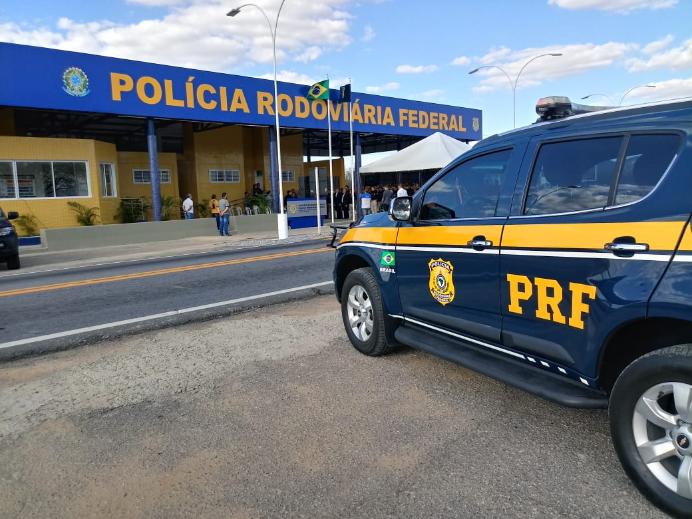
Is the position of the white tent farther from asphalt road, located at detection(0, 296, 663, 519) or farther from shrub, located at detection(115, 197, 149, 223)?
asphalt road, located at detection(0, 296, 663, 519)

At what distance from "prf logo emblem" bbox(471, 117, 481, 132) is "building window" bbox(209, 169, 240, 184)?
15697 millimetres

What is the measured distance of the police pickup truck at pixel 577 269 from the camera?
94.3 inches

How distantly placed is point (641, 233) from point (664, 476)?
1133 millimetres

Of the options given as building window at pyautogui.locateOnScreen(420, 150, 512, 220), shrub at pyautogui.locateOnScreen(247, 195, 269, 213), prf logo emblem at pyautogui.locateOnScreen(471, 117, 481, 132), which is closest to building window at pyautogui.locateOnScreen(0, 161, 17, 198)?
shrub at pyautogui.locateOnScreen(247, 195, 269, 213)

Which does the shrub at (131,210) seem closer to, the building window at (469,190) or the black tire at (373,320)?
the black tire at (373,320)

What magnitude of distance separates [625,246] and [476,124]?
33998mm

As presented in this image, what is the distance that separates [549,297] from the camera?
292 centimetres

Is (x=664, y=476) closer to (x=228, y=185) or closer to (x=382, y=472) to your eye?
(x=382, y=472)

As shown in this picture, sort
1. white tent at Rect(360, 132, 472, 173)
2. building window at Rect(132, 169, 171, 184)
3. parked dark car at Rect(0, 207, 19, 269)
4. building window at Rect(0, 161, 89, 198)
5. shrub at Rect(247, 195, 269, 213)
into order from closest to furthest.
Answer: parked dark car at Rect(0, 207, 19, 269)
white tent at Rect(360, 132, 472, 173)
building window at Rect(0, 161, 89, 198)
shrub at Rect(247, 195, 269, 213)
building window at Rect(132, 169, 171, 184)

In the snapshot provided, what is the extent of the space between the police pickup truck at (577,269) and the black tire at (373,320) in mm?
324

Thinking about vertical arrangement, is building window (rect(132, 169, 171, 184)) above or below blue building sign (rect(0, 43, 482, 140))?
below

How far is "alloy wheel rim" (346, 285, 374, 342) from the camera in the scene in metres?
4.72

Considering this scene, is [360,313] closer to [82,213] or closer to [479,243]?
[479,243]

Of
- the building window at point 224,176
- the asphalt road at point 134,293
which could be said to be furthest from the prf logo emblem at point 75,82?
the building window at point 224,176
